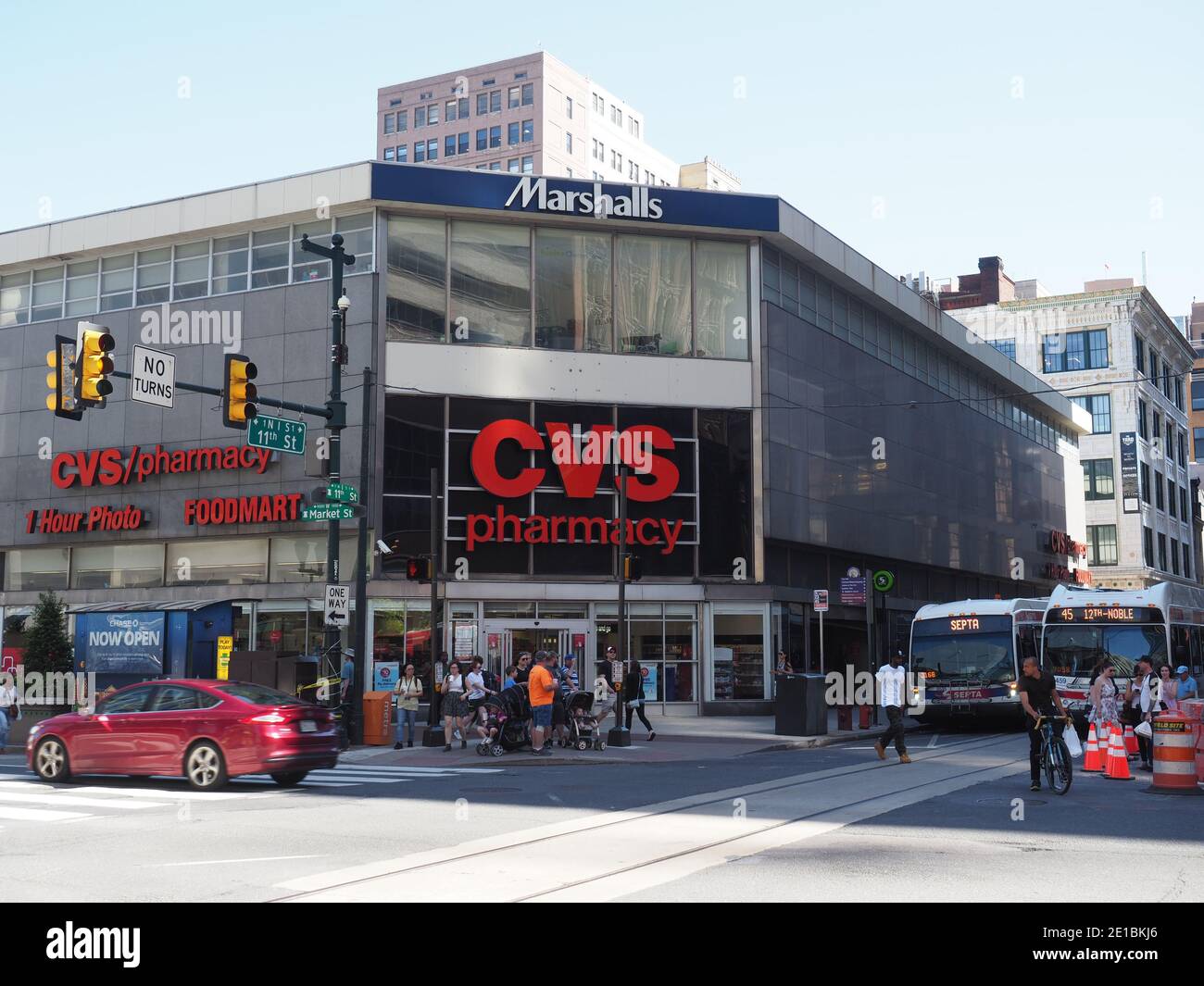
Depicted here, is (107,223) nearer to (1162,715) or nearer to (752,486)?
(752,486)

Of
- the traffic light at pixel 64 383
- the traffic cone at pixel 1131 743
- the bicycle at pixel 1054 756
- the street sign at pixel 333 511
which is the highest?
the traffic light at pixel 64 383

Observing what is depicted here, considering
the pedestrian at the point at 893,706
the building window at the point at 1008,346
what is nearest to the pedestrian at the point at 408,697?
the pedestrian at the point at 893,706

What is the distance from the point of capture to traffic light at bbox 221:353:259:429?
64.1ft

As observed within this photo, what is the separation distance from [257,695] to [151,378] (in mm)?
5131

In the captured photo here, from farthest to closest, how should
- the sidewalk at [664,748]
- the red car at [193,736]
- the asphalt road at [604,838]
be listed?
the sidewalk at [664,748]
the red car at [193,736]
the asphalt road at [604,838]

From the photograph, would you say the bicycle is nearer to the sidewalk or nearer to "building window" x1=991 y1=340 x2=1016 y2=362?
the sidewalk

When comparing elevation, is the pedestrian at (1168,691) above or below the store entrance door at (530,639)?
below

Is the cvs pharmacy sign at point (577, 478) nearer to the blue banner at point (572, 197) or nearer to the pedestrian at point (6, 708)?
the blue banner at point (572, 197)

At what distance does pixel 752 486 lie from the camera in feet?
125

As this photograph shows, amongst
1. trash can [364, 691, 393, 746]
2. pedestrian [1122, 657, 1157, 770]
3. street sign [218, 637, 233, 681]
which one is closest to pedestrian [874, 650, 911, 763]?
pedestrian [1122, 657, 1157, 770]

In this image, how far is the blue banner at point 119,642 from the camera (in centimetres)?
3266

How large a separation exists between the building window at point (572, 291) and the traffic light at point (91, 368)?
20.1 metres

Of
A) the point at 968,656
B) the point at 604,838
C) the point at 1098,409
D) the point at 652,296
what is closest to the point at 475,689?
the point at 968,656
